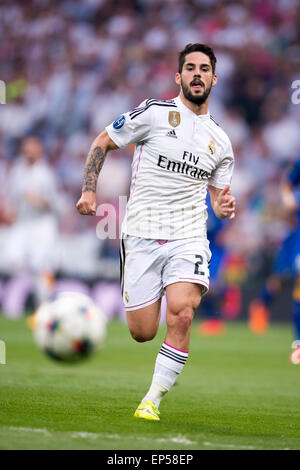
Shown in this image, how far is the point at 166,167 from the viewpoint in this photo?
543cm

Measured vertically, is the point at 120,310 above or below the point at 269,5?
below

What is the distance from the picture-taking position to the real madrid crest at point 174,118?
5.45m

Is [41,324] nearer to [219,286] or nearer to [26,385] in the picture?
[26,385]

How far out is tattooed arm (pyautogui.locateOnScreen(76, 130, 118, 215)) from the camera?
5117 millimetres

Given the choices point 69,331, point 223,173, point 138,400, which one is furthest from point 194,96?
point 69,331

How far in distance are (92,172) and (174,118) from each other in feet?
2.19

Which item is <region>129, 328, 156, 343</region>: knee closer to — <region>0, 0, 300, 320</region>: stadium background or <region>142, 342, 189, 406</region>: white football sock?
<region>142, 342, 189, 406</region>: white football sock

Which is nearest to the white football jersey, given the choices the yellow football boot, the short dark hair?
the short dark hair

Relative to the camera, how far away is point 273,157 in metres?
15.5

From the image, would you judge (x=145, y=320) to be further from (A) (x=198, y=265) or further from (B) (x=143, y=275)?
(A) (x=198, y=265)

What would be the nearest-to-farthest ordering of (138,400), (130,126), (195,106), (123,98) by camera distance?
(130,126)
(195,106)
(138,400)
(123,98)

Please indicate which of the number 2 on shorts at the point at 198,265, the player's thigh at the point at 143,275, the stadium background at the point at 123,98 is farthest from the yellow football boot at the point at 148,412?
the stadium background at the point at 123,98
